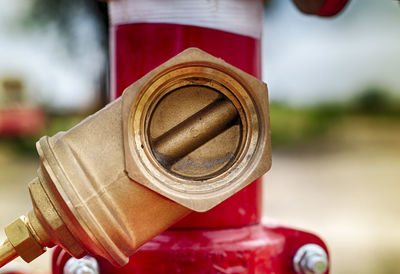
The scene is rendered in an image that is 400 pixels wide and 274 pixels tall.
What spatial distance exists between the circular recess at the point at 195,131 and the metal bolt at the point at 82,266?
0.18 meters

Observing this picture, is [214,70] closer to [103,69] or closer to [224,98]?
[224,98]

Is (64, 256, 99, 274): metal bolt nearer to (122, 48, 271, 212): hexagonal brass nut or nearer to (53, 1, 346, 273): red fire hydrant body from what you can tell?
(53, 1, 346, 273): red fire hydrant body

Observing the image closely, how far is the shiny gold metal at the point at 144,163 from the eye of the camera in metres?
0.55

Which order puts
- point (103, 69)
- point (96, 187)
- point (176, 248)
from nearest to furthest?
point (96, 187), point (176, 248), point (103, 69)

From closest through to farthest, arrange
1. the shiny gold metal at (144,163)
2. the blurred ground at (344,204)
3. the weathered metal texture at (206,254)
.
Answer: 1. the shiny gold metal at (144,163)
2. the weathered metal texture at (206,254)
3. the blurred ground at (344,204)

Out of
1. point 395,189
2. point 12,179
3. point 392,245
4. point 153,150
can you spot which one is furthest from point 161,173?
point 12,179

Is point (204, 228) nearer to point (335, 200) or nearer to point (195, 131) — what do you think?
point (195, 131)

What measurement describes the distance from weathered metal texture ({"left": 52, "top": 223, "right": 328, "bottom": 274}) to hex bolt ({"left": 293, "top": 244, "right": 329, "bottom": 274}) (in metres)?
0.02

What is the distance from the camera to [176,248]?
0.67 m

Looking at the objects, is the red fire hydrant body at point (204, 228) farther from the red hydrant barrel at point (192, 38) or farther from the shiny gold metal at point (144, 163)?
the shiny gold metal at point (144, 163)

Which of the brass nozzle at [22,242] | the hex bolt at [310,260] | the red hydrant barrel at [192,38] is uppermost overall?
the red hydrant barrel at [192,38]

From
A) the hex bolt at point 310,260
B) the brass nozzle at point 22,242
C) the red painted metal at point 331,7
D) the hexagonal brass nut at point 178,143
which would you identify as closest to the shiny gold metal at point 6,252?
the brass nozzle at point 22,242

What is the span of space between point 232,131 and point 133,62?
19 centimetres

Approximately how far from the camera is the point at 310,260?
0.70 metres
